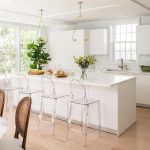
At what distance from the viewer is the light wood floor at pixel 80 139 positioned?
136 inches

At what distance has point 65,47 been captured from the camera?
751 centimetres

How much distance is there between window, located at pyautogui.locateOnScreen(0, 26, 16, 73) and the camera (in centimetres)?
717

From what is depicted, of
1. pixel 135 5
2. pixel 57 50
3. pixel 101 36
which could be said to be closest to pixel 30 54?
pixel 57 50

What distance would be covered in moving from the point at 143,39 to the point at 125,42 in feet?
2.90

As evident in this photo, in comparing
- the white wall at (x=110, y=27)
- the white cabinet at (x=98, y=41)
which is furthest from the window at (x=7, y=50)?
the white cabinet at (x=98, y=41)

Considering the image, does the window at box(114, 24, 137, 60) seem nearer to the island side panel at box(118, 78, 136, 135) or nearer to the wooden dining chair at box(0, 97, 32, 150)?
the island side panel at box(118, 78, 136, 135)

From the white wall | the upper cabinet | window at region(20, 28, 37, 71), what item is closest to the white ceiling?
the upper cabinet

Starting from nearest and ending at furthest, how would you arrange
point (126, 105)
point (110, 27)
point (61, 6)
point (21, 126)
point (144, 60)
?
1. point (21, 126)
2. point (126, 105)
3. point (61, 6)
4. point (144, 60)
5. point (110, 27)

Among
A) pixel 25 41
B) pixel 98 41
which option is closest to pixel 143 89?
pixel 98 41

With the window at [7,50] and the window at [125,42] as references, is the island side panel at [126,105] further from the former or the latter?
the window at [7,50]

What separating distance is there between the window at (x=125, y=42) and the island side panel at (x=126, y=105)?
2.40 metres

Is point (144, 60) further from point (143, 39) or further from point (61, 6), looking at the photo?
point (61, 6)

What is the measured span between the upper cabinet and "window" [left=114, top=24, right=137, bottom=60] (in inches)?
22.5

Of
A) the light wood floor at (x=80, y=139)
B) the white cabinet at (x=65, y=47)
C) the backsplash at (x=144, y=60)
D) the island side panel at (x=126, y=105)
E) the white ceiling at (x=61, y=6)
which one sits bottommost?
the light wood floor at (x=80, y=139)
